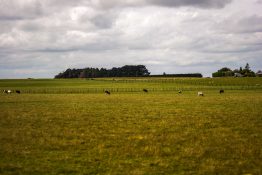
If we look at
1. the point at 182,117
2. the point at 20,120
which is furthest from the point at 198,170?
the point at 20,120

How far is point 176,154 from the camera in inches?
627

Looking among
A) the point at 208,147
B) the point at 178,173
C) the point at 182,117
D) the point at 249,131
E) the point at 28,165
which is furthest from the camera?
the point at 182,117

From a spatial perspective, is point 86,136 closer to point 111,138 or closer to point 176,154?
point 111,138

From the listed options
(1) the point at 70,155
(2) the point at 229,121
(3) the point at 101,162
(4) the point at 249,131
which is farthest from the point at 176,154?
(2) the point at 229,121

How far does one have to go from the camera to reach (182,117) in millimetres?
28875

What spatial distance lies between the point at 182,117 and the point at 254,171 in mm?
15712

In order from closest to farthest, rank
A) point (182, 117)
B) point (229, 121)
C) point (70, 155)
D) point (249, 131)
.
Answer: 1. point (70, 155)
2. point (249, 131)
3. point (229, 121)
4. point (182, 117)

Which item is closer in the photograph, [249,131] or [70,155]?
[70,155]

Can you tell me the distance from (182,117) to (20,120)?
11.7 metres

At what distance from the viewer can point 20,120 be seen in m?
27.7

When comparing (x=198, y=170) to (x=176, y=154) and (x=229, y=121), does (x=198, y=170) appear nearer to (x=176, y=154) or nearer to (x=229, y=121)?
(x=176, y=154)

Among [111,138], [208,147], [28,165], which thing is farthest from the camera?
[111,138]

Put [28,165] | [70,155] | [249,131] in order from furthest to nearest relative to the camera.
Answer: [249,131] < [70,155] < [28,165]

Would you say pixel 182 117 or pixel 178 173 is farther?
pixel 182 117
